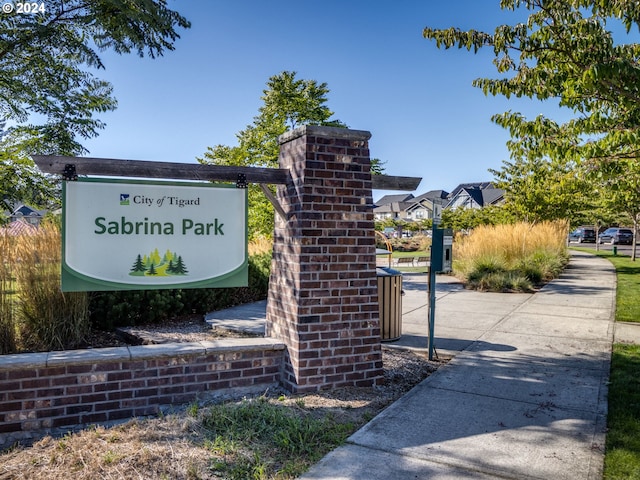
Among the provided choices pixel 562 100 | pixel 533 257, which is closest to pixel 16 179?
pixel 562 100

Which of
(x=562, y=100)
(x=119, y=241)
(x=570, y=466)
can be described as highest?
(x=562, y=100)

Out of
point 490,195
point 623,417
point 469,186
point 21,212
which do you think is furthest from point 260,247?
point 469,186

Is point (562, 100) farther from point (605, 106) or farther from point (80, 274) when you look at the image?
point (80, 274)

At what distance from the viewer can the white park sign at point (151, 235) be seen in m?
4.35

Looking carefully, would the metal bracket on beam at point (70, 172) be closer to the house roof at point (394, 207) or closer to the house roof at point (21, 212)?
the house roof at point (21, 212)

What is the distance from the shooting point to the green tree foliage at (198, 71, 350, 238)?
14.8 meters

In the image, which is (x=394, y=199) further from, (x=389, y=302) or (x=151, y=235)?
(x=151, y=235)

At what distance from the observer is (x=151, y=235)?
15.1ft

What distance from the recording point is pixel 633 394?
460 cm

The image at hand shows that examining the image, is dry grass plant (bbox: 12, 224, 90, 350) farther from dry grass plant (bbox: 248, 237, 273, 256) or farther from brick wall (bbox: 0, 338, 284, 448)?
dry grass plant (bbox: 248, 237, 273, 256)

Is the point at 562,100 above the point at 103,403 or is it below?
above

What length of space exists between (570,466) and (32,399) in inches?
155

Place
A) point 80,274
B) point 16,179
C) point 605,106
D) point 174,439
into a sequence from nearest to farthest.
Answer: point 174,439 → point 80,274 → point 605,106 → point 16,179

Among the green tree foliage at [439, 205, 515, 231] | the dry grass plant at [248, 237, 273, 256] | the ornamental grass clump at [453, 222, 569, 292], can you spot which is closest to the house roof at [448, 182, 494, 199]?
the green tree foliage at [439, 205, 515, 231]
